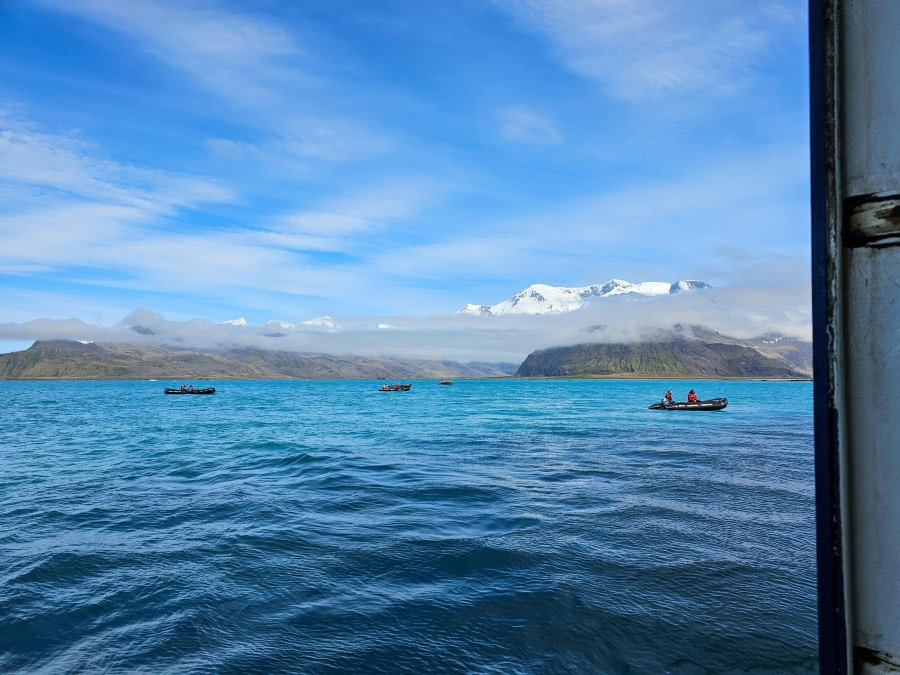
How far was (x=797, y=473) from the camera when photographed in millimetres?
24344

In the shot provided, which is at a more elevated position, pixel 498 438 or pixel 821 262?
pixel 821 262

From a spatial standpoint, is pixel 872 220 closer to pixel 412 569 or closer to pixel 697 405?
pixel 412 569

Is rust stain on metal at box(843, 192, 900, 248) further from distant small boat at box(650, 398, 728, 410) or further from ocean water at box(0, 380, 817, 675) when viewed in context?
distant small boat at box(650, 398, 728, 410)

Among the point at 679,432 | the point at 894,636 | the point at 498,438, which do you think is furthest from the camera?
the point at 679,432

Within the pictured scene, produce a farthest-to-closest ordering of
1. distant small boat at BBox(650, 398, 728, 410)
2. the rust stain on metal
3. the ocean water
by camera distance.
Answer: distant small boat at BBox(650, 398, 728, 410)
the ocean water
the rust stain on metal

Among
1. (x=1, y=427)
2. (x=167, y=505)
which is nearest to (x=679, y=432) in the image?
(x=167, y=505)

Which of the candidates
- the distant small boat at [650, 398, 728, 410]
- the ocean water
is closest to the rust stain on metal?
the ocean water

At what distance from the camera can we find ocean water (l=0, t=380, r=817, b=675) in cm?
901

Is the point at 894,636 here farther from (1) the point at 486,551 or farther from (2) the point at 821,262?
(1) the point at 486,551

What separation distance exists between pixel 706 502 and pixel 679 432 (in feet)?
90.4

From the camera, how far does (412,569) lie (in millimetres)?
12438

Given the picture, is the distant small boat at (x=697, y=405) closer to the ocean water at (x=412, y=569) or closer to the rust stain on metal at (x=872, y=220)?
the ocean water at (x=412, y=569)

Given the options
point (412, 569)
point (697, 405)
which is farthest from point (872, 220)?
point (697, 405)

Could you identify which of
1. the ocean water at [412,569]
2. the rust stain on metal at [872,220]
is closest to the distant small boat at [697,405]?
the ocean water at [412,569]
